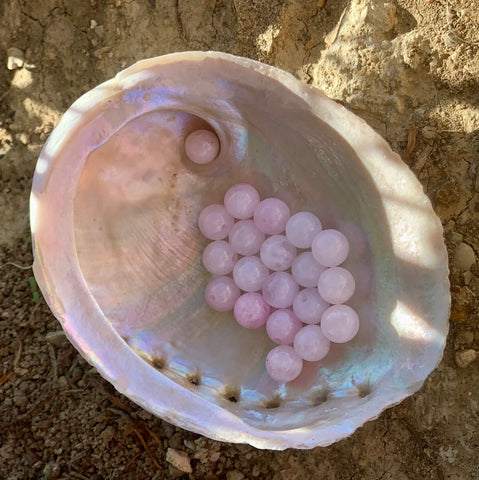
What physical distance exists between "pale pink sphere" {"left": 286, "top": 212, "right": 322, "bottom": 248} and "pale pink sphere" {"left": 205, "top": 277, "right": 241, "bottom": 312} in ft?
0.74

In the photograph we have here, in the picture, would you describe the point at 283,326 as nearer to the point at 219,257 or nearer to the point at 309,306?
the point at 309,306

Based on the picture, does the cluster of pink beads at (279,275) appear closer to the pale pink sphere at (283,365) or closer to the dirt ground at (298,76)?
the pale pink sphere at (283,365)

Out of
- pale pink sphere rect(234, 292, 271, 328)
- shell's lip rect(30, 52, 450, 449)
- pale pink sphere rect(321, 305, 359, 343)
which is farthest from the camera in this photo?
pale pink sphere rect(234, 292, 271, 328)

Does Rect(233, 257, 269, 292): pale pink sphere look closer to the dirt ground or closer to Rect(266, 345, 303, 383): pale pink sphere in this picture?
Rect(266, 345, 303, 383): pale pink sphere

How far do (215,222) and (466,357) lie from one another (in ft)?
2.58

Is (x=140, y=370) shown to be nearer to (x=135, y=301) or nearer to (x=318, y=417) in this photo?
(x=135, y=301)

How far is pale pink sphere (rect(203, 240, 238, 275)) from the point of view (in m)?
1.94

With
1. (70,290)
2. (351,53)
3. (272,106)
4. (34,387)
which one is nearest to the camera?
(70,290)

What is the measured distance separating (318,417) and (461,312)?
1.66ft

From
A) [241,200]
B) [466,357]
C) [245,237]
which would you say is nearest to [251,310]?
[245,237]

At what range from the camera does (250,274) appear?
1919 millimetres

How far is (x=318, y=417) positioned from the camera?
1675mm

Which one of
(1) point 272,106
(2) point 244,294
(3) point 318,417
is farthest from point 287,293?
(1) point 272,106

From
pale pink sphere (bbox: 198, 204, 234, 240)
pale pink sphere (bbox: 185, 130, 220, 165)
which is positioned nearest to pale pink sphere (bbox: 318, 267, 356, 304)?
pale pink sphere (bbox: 198, 204, 234, 240)
